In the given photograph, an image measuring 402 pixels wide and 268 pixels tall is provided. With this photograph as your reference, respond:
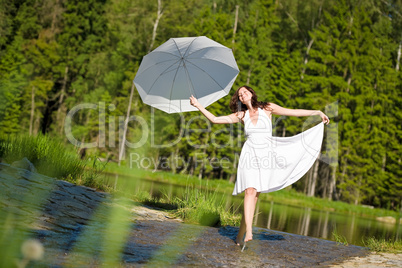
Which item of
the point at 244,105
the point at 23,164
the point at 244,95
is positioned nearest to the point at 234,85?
the point at 23,164

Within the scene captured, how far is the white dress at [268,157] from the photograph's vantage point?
5109 mm

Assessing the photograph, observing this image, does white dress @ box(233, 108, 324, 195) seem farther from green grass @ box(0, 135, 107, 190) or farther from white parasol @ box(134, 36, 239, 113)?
green grass @ box(0, 135, 107, 190)

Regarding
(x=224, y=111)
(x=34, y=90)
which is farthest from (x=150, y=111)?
(x=34, y=90)

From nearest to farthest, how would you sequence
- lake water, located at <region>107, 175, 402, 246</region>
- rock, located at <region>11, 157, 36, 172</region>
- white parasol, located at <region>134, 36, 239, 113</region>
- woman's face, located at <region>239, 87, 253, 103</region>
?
woman's face, located at <region>239, 87, 253, 103</region> < white parasol, located at <region>134, 36, 239, 113</region> < rock, located at <region>11, 157, 36, 172</region> < lake water, located at <region>107, 175, 402, 246</region>

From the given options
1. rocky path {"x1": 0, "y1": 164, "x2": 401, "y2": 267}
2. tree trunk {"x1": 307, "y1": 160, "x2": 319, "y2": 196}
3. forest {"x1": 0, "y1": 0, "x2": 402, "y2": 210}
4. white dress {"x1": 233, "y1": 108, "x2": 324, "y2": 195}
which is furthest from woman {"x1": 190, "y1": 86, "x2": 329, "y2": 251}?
tree trunk {"x1": 307, "y1": 160, "x2": 319, "y2": 196}

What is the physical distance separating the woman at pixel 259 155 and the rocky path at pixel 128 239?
554mm

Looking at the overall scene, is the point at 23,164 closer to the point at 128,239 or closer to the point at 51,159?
the point at 51,159

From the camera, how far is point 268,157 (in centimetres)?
530

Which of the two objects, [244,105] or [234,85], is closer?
[244,105]

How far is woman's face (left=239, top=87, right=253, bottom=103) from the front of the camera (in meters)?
5.31

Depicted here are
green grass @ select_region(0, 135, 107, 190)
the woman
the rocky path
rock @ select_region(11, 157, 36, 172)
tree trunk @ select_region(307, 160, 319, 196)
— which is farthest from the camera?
tree trunk @ select_region(307, 160, 319, 196)

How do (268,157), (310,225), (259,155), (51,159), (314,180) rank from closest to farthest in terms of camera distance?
(259,155), (268,157), (51,159), (310,225), (314,180)

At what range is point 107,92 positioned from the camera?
110 ft

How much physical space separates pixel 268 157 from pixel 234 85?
85.9 ft
